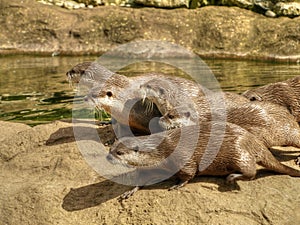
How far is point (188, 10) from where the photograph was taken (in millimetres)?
15156

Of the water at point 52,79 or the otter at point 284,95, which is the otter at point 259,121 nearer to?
the otter at point 284,95

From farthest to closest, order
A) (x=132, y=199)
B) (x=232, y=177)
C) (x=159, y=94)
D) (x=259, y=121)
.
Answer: (x=159, y=94), (x=259, y=121), (x=132, y=199), (x=232, y=177)

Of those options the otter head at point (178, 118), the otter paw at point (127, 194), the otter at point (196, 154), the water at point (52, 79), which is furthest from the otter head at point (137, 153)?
the water at point (52, 79)

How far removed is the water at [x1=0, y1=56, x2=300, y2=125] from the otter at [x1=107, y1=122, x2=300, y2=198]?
3.96m

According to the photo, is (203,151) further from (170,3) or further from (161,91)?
(170,3)

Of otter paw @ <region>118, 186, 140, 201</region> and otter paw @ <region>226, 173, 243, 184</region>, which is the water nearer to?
otter paw @ <region>118, 186, 140, 201</region>

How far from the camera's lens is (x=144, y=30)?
1462 cm

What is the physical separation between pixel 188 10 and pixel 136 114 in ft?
35.7

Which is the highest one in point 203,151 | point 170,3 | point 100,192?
point 203,151

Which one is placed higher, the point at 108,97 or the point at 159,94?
the point at 159,94

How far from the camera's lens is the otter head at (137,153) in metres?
3.83

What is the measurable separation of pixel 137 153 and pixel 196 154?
43 cm

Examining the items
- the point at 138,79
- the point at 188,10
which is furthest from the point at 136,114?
the point at 188,10

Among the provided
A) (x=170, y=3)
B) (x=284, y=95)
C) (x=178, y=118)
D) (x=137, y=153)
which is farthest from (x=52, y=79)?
(x=137, y=153)
